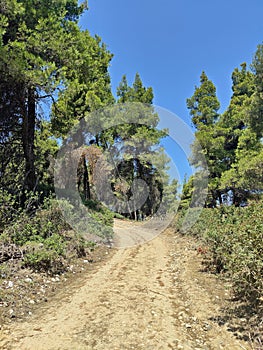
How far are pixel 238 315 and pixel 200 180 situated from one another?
53.6ft

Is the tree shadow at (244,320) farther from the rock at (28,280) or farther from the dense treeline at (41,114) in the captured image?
the dense treeline at (41,114)

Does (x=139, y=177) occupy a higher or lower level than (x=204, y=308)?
higher

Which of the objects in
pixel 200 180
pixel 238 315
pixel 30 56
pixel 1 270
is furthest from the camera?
pixel 200 180

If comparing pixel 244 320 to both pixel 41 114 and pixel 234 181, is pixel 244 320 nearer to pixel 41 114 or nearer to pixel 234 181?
pixel 41 114

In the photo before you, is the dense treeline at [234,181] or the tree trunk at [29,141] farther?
the tree trunk at [29,141]

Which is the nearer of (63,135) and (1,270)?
(1,270)

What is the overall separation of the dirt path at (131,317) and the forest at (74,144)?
0.83m

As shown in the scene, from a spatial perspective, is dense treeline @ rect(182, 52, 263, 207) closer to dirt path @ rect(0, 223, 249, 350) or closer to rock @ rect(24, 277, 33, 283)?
dirt path @ rect(0, 223, 249, 350)

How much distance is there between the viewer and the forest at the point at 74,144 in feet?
20.9

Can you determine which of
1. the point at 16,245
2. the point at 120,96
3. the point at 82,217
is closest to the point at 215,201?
the point at 82,217

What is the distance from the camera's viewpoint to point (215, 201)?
1941cm

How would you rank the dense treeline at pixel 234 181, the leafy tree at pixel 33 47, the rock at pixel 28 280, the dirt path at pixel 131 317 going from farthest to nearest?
the leafy tree at pixel 33 47
the rock at pixel 28 280
the dense treeline at pixel 234 181
the dirt path at pixel 131 317

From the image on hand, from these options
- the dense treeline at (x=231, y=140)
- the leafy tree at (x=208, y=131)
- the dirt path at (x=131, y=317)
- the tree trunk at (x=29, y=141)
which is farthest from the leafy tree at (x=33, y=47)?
the leafy tree at (x=208, y=131)

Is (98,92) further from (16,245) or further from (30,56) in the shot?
(16,245)
